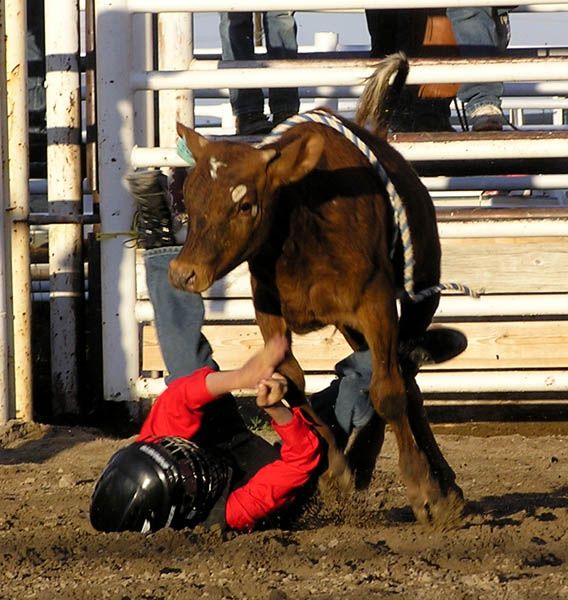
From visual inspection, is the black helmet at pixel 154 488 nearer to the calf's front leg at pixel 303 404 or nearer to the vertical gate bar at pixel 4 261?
the calf's front leg at pixel 303 404

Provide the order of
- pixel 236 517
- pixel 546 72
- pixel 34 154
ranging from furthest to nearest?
pixel 34 154 < pixel 546 72 < pixel 236 517

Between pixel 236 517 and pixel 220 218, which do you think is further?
pixel 236 517

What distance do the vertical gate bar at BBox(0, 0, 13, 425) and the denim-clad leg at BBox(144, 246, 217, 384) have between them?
1.43m

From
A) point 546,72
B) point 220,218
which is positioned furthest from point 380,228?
point 546,72

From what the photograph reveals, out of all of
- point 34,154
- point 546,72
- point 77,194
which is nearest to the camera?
point 546,72

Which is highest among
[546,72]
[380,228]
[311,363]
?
[546,72]

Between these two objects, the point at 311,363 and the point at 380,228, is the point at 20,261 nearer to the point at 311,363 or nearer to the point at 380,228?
the point at 311,363

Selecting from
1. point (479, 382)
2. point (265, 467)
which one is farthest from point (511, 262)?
point (265, 467)

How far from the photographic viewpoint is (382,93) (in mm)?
4605

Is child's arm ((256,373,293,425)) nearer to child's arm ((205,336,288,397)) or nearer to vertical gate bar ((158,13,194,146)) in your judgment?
child's arm ((205,336,288,397))

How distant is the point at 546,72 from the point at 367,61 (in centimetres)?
85

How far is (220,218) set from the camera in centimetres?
353

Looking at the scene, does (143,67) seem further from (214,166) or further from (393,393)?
(393,393)

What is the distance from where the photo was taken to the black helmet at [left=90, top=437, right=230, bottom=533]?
3.56 metres
